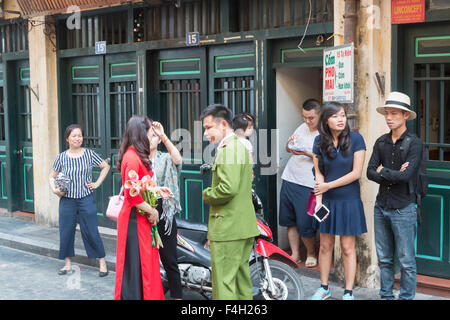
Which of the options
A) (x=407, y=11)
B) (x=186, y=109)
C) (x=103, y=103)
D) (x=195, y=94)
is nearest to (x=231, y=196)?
(x=407, y=11)

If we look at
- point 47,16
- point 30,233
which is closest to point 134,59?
point 47,16

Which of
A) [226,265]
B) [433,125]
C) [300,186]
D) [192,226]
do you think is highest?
[433,125]

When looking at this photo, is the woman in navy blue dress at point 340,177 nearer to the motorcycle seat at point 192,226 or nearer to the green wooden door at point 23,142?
the motorcycle seat at point 192,226

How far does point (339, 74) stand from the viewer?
623 centimetres

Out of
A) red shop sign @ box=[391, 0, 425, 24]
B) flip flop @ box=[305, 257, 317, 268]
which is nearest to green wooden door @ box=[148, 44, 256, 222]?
flip flop @ box=[305, 257, 317, 268]

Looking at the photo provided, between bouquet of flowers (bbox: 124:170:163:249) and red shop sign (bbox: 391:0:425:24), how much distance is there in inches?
120

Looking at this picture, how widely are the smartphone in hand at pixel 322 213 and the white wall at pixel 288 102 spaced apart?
6.67ft

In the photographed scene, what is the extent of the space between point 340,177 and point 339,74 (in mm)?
1095

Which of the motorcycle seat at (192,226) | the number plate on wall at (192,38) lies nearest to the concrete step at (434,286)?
the motorcycle seat at (192,226)

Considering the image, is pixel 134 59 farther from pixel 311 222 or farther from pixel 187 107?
pixel 311 222

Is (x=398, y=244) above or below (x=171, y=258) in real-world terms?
above

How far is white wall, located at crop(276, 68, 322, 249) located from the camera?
7.87 metres

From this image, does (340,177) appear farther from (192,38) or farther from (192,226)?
(192,38)

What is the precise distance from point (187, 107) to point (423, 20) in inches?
146
